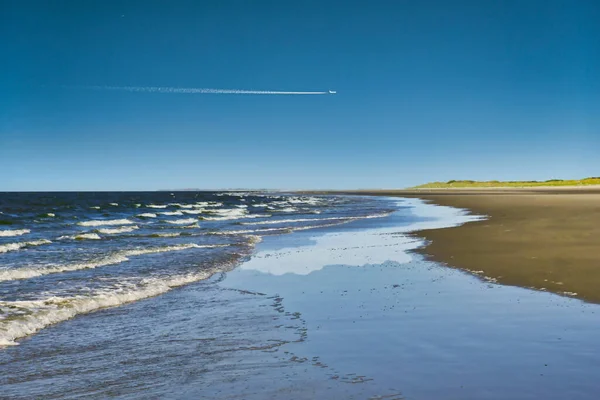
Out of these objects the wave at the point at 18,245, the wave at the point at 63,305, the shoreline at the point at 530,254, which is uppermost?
the shoreline at the point at 530,254

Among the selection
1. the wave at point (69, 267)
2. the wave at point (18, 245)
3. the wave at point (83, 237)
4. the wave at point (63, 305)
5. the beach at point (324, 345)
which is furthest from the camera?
the wave at point (83, 237)

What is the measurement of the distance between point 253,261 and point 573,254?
9824 millimetres

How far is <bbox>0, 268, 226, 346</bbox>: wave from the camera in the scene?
28.9 ft

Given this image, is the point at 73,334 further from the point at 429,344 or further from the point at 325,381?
the point at 429,344

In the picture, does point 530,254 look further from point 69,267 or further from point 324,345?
point 69,267

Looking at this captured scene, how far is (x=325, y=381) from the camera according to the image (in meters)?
5.89

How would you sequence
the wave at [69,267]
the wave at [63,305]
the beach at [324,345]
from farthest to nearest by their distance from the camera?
the wave at [69,267] → the wave at [63,305] → the beach at [324,345]

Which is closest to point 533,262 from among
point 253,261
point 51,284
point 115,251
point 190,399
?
point 253,261

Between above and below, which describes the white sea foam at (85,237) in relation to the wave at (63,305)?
below

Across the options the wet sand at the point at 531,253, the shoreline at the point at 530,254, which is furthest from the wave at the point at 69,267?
the wet sand at the point at 531,253

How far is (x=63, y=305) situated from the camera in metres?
10.5

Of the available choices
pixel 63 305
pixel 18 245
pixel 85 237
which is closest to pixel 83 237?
pixel 85 237

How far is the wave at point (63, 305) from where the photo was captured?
8805mm

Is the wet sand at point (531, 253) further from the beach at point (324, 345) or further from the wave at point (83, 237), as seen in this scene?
the wave at point (83, 237)
